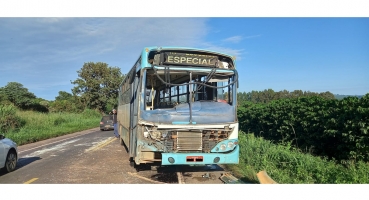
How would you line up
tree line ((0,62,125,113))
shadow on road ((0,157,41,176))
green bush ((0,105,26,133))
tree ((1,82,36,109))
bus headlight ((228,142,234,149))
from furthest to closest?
tree line ((0,62,125,113))
tree ((1,82,36,109))
green bush ((0,105,26,133))
shadow on road ((0,157,41,176))
bus headlight ((228,142,234,149))

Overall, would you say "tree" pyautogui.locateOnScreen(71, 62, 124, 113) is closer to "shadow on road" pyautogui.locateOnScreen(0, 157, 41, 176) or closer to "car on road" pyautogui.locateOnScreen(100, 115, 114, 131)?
"car on road" pyautogui.locateOnScreen(100, 115, 114, 131)

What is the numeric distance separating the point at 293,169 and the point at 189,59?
4.11 m

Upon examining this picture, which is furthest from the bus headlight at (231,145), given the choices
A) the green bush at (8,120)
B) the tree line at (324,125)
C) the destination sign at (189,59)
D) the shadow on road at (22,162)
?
the green bush at (8,120)

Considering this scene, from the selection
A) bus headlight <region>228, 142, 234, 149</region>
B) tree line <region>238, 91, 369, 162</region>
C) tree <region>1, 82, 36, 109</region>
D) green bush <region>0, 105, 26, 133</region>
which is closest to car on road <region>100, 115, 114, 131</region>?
green bush <region>0, 105, 26, 133</region>

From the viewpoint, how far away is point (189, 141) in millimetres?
7223

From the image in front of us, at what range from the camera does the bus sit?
7.18 meters

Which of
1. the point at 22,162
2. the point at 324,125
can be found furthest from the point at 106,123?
the point at 324,125

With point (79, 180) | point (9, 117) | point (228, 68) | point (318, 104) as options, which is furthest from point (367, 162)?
point (9, 117)

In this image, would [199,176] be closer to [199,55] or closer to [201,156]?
[201,156]

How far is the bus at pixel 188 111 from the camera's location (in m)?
7.18

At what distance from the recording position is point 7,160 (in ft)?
29.6

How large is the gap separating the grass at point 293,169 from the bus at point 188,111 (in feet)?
3.78

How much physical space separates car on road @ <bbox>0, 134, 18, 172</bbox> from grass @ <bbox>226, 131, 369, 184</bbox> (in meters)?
6.85

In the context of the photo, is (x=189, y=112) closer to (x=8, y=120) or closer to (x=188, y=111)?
(x=188, y=111)
